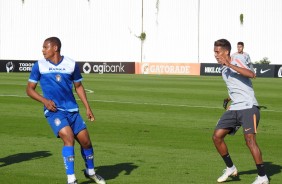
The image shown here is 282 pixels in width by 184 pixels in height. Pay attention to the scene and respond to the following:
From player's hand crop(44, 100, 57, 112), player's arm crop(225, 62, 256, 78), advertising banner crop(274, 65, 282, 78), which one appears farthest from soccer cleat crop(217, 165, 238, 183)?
advertising banner crop(274, 65, 282, 78)

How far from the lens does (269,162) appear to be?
11.7 meters

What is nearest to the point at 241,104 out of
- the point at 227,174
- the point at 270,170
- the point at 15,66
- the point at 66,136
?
the point at 227,174

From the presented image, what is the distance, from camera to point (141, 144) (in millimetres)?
13609

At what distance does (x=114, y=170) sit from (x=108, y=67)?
44.2m

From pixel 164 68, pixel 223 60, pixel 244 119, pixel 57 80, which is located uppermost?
pixel 223 60

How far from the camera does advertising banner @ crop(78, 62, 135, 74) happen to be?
54250 mm

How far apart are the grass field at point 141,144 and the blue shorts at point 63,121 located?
0.90m

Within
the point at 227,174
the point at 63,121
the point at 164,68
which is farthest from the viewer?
the point at 164,68

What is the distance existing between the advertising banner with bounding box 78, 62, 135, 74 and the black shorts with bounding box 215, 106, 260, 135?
44.6 metres

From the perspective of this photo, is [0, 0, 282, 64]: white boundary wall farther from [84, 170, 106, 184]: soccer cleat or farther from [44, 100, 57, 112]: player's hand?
[44, 100, 57, 112]: player's hand

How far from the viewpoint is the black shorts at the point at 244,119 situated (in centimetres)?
954

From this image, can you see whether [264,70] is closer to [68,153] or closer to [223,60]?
[223,60]

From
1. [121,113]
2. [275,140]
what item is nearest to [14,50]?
[121,113]

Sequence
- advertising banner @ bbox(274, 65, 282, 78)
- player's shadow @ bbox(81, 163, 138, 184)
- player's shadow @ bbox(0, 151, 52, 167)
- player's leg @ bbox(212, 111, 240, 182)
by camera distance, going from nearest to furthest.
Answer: player's leg @ bbox(212, 111, 240, 182) < player's shadow @ bbox(81, 163, 138, 184) < player's shadow @ bbox(0, 151, 52, 167) < advertising banner @ bbox(274, 65, 282, 78)
